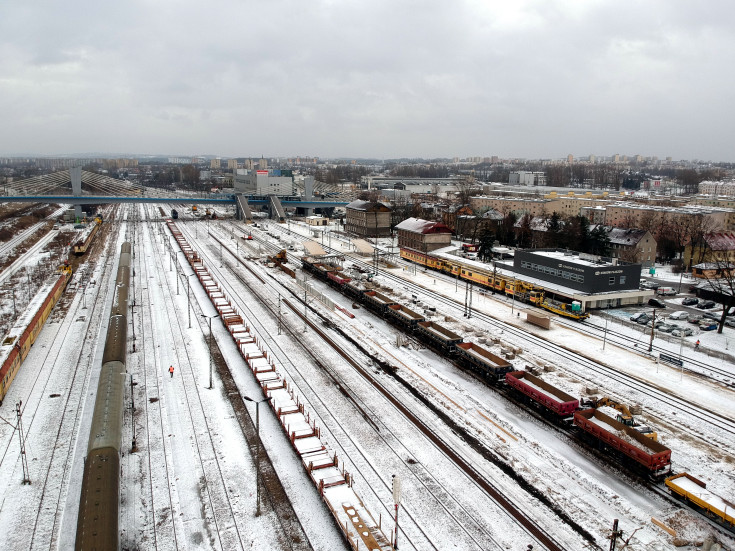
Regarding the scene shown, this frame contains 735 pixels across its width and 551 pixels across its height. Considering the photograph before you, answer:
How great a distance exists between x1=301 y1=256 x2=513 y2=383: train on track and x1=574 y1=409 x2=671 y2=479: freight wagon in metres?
6.55

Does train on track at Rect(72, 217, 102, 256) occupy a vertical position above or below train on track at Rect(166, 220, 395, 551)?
above

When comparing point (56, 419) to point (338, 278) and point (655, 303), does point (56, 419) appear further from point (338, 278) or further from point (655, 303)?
point (655, 303)

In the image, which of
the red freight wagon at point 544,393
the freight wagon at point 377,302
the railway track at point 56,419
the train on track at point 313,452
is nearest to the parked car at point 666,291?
the freight wagon at point 377,302

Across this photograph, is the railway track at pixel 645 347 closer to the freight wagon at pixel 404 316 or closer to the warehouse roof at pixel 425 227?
the freight wagon at pixel 404 316

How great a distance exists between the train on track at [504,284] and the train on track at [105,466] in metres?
35.8

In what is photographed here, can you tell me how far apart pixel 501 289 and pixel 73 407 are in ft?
133

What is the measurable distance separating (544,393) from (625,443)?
549cm

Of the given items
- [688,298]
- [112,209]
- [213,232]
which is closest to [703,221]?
[688,298]

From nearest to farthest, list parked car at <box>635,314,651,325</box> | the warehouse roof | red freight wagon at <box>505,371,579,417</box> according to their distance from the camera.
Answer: red freight wagon at <box>505,371,579,417</box>
parked car at <box>635,314,651,325</box>
the warehouse roof

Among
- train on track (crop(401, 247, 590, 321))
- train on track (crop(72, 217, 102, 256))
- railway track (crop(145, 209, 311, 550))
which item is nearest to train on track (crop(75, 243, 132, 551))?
railway track (crop(145, 209, 311, 550))

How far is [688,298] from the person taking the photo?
52500mm

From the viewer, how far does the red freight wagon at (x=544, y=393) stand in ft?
85.8

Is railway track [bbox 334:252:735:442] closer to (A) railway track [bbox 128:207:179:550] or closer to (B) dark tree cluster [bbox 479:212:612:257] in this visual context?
(A) railway track [bbox 128:207:179:550]

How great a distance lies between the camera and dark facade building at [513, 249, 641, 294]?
4822cm
